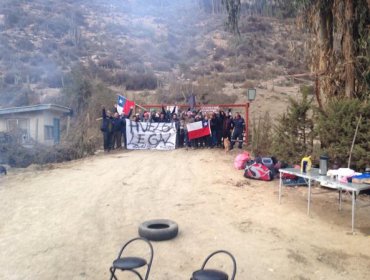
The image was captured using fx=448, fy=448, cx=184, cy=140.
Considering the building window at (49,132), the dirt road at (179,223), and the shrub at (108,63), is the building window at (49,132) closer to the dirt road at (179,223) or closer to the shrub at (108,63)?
the dirt road at (179,223)

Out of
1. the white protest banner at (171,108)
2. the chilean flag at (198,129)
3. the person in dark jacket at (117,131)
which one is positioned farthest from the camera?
the white protest banner at (171,108)

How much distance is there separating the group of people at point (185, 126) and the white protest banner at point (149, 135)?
0.22 m

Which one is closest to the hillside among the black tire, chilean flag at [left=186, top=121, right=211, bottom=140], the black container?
chilean flag at [left=186, top=121, right=211, bottom=140]

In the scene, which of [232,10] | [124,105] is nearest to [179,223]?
[232,10]

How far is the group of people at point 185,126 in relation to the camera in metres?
18.0

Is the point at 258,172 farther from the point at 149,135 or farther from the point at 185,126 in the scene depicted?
the point at 149,135

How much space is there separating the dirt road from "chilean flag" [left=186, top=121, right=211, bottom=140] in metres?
5.46

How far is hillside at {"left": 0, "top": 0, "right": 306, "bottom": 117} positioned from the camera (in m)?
36.3

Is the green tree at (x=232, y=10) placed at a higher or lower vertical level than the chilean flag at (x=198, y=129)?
higher

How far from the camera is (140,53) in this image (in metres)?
51.2

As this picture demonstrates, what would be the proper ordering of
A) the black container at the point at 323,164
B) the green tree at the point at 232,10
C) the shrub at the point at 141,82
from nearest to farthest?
the black container at the point at 323,164
the green tree at the point at 232,10
the shrub at the point at 141,82

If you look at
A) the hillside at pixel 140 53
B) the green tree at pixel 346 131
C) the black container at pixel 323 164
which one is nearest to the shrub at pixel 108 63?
the hillside at pixel 140 53

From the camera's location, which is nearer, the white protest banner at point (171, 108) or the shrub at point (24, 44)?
Result: the white protest banner at point (171, 108)

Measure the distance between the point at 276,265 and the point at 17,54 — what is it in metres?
42.6
